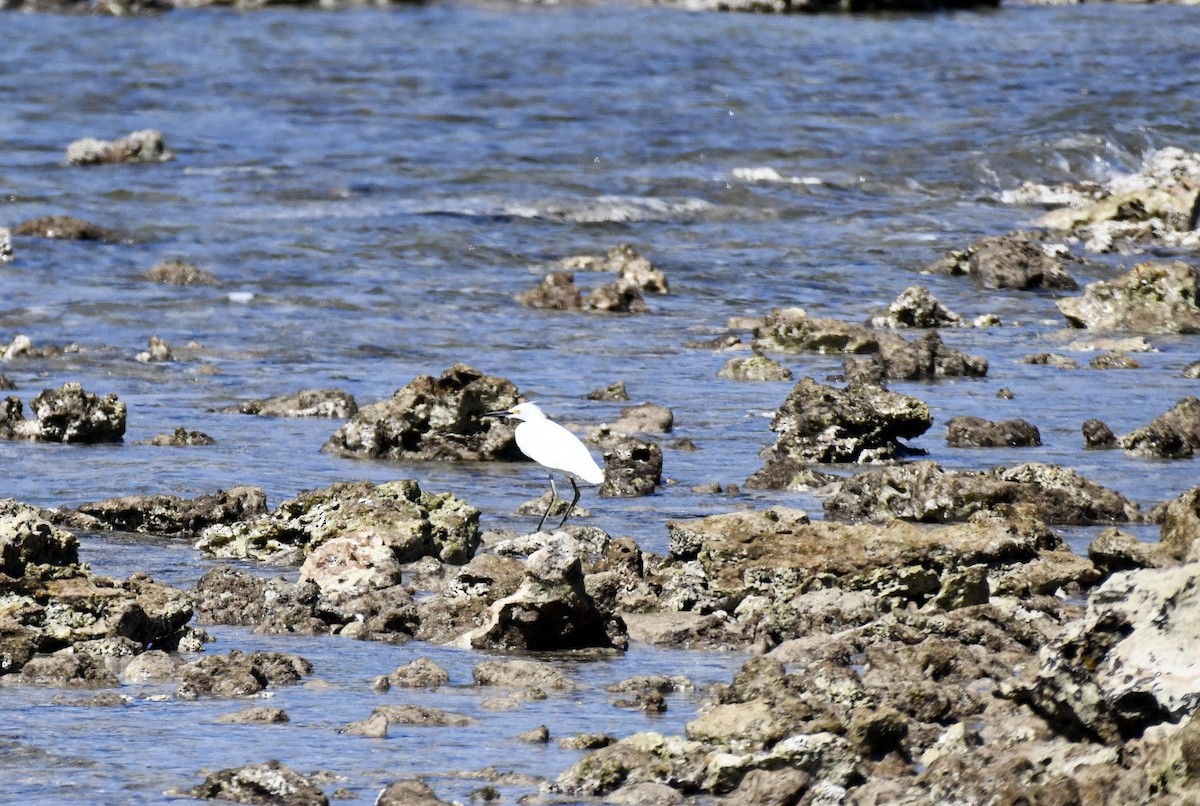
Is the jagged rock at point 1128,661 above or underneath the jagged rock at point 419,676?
above

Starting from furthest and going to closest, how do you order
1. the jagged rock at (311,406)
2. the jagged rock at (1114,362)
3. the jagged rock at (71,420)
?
1. the jagged rock at (1114,362)
2. the jagged rock at (311,406)
3. the jagged rock at (71,420)

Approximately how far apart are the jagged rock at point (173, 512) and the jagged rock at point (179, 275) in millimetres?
8455

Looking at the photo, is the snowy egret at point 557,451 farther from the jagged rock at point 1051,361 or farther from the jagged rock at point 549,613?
the jagged rock at point 1051,361

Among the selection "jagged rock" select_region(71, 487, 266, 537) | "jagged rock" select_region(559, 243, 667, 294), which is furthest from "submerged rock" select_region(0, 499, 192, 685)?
"jagged rock" select_region(559, 243, 667, 294)

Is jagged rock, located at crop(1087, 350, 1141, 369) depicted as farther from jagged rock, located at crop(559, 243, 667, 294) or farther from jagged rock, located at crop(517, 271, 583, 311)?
jagged rock, located at crop(559, 243, 667, 294)

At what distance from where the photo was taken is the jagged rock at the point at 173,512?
848 cm

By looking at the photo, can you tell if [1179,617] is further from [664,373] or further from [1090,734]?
[664,373]

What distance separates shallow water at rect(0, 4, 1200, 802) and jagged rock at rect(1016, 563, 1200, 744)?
1411 mm

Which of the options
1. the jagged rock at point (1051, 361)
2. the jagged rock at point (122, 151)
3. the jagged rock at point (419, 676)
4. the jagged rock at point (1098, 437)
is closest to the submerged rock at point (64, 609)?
the jagged rock at point (419, 676)

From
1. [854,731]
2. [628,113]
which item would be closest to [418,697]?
[854,731]

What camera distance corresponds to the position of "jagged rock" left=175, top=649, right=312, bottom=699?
5883 millimetres

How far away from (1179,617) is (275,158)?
21.5 metres

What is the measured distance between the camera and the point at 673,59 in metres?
37.9

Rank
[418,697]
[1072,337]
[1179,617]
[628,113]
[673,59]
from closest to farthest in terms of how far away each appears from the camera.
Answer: [1179,617] → [418,697] → [1072,337] → [628,113] → [673,59]
